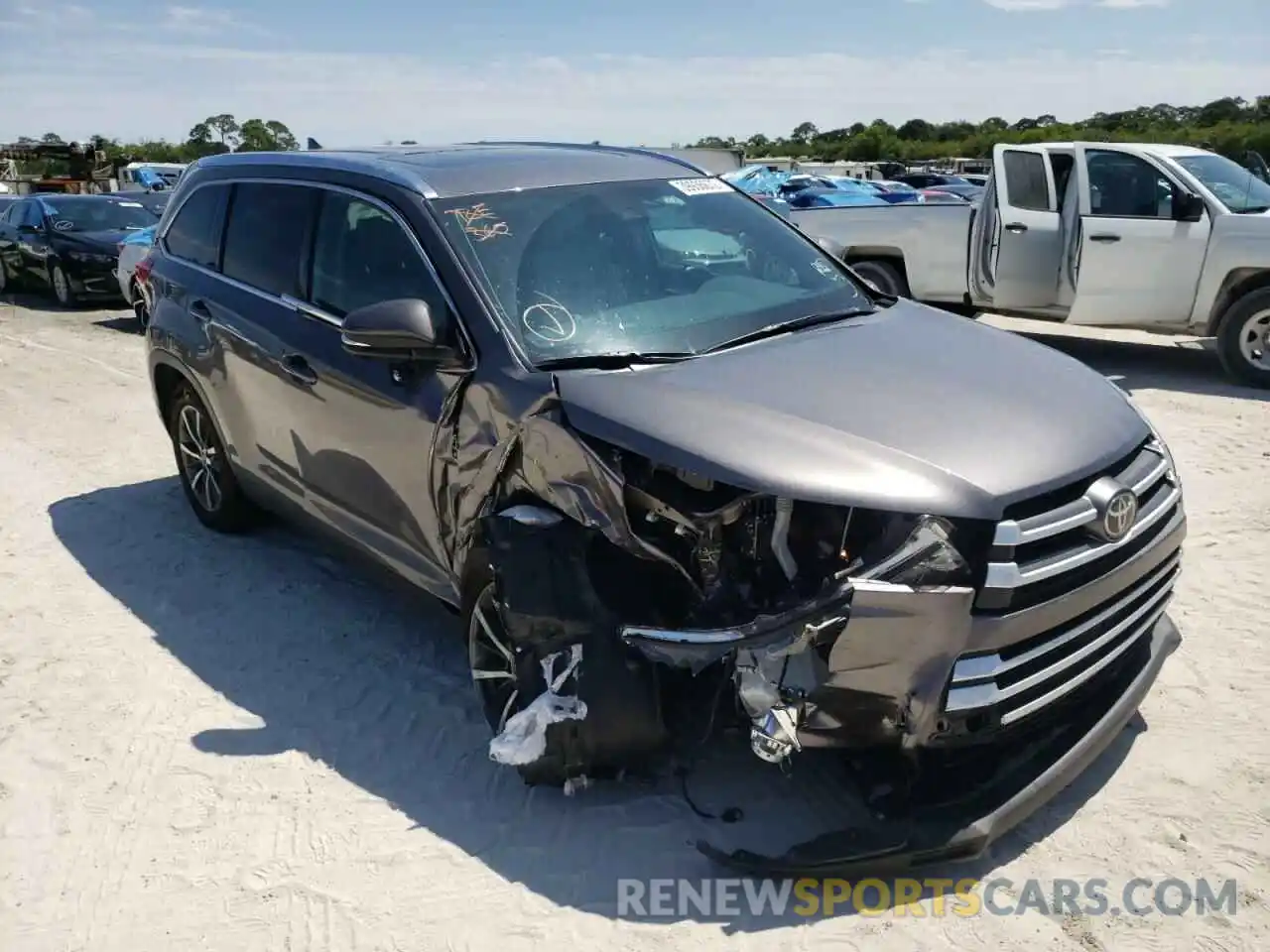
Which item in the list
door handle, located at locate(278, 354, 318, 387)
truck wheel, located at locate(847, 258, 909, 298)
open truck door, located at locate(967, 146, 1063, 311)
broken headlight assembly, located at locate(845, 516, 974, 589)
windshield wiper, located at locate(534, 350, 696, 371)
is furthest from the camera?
truck wheel, located at locate(847, 258, 909, 298)

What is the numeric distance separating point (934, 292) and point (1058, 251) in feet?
4.37

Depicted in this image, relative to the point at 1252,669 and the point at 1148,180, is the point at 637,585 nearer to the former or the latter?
the point at 1252,669

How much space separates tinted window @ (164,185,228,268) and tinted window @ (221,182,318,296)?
0.50ft

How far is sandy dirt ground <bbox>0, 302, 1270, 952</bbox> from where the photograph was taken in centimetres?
295

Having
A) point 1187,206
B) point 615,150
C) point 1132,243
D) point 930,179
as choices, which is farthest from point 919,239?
point 930,179

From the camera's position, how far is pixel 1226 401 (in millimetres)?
8266

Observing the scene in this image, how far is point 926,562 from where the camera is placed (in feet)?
8.96

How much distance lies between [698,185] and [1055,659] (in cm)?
253

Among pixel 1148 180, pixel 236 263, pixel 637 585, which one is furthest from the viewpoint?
pixel 1148 180

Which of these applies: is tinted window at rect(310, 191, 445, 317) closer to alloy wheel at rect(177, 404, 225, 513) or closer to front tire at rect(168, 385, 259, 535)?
front tire at rect(168, 385, 259, 535)

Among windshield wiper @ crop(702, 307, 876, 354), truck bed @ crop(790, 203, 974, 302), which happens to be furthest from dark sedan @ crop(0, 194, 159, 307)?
windshield wiper @ crop(702, 307, 876, 354)

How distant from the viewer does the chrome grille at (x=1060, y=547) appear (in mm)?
2736

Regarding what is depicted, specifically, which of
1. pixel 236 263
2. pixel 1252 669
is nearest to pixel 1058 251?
pixel 1252 669

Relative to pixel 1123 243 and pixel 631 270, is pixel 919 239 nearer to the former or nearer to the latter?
pixel 1123 243
